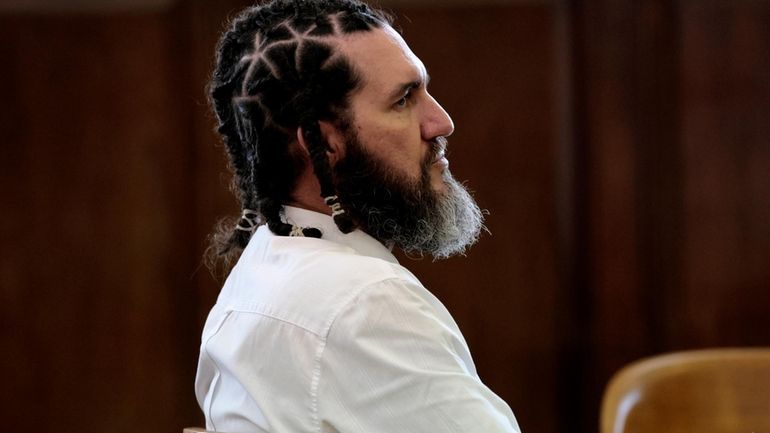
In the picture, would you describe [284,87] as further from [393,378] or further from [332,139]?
[393,378]

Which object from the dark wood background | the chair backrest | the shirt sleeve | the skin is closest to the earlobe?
the skin

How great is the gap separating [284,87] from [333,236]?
8.7 inches

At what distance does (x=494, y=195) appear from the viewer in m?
2.97

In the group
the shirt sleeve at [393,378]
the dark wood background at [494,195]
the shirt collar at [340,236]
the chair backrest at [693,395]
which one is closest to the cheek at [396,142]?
the shirt collar at [340,236]

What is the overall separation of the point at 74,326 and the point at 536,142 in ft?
4.91

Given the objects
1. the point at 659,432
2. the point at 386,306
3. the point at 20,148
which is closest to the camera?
the point at 386,306

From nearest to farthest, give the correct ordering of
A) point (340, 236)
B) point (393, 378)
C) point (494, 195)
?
point (393, 378), point (340, 236), point (494, 195)

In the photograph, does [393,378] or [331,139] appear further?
[331,139]

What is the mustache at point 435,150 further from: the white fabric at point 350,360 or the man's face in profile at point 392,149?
the white fabric at point 350,360

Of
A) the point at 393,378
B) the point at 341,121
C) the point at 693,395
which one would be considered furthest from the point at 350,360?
the point at 693,395

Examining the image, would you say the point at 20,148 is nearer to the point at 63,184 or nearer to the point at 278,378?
the point at 63,184

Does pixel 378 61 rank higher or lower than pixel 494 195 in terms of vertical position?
higher

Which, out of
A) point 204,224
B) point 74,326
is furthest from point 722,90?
point 74,326

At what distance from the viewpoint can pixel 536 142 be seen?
117 inches
